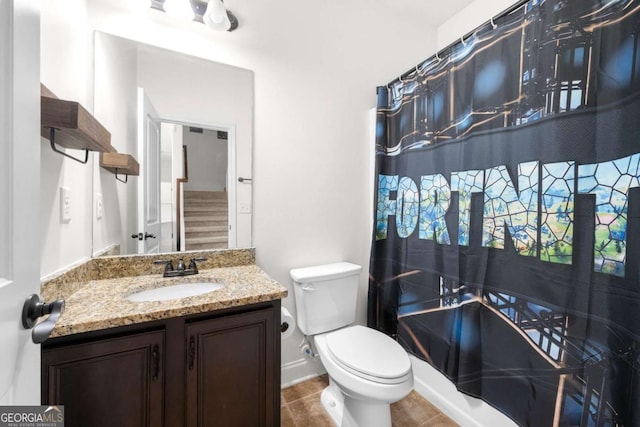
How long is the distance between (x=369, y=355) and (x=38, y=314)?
3.91ft

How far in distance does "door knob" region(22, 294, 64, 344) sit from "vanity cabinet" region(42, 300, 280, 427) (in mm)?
303

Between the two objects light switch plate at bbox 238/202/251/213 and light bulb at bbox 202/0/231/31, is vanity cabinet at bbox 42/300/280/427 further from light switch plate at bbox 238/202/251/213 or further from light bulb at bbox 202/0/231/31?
light bulb at bbox 202/0/231/31

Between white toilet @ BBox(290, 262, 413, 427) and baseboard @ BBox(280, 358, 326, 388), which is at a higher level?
white toilet @ BBox(290, 262, 413, 427)

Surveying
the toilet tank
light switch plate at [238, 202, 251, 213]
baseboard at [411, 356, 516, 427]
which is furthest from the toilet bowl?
light switch plate at [238, 202, 251, 213]

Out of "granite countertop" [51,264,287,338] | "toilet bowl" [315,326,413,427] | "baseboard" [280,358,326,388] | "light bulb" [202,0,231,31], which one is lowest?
"baseboard" [280,358,326,388]

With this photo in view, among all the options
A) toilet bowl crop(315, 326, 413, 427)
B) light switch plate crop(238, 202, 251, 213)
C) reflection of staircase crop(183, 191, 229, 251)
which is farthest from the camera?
light switch plate crop(238, 202, 251, 213)

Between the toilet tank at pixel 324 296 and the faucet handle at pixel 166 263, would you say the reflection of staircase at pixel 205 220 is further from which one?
the toilet tank at pixel 324 296

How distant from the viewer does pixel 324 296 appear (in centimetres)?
157

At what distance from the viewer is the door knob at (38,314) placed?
57cm

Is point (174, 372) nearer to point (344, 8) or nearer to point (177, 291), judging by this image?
point (177, 291)

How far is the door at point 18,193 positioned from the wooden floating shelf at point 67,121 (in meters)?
0.12

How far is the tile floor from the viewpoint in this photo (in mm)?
1429

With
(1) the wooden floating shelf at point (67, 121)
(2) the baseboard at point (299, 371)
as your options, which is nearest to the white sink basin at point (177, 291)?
(1) the wooden floating shelf at point (67, 121)

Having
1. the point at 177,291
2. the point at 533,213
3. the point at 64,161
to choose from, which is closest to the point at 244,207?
the point at 177,291
